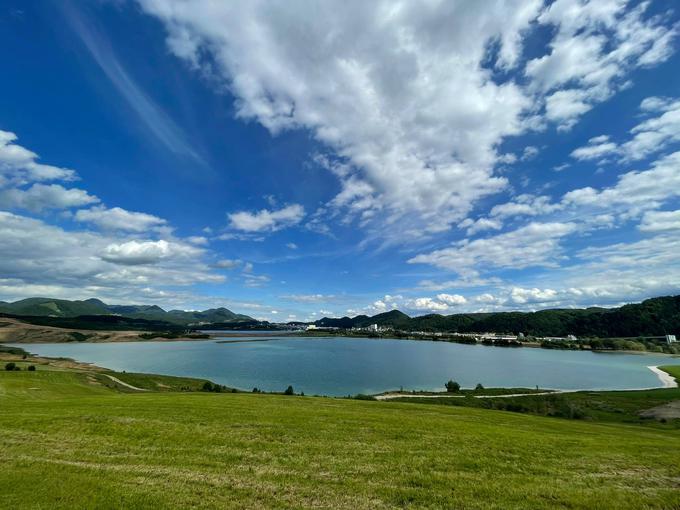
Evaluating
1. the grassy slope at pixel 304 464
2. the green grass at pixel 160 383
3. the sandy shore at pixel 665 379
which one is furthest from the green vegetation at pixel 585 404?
the green grass at pixel 160 383

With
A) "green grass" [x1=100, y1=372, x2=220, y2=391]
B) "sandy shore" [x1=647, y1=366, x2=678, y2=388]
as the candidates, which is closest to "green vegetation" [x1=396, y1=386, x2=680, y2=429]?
"sandy shore" [x1=647, y1=366, x2=678, y2=388]

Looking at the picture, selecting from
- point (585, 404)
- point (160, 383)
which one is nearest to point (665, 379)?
point (585, 404)

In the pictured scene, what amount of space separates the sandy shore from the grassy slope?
112227 millimetres

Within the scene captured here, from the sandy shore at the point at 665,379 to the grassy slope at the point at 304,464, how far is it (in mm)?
112227

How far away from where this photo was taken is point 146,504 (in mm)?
9812

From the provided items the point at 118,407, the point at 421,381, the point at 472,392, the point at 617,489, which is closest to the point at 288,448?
the point at 617,489

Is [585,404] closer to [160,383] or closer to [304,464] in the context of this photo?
[304,464]

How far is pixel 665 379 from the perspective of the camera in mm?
110625

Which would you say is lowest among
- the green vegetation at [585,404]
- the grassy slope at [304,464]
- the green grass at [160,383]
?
the green vegetation at [585,404]

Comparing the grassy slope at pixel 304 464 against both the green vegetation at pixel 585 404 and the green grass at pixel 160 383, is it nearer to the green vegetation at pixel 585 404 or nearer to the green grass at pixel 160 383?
the green vegetation at pixel 585 404

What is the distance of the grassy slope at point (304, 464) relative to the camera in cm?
1072

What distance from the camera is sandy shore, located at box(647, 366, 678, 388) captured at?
326 ft

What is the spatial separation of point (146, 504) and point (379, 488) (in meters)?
7.02

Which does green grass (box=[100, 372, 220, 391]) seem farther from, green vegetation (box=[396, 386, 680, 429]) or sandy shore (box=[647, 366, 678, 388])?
sandy shore (box=[647, 366, 678, 388])
